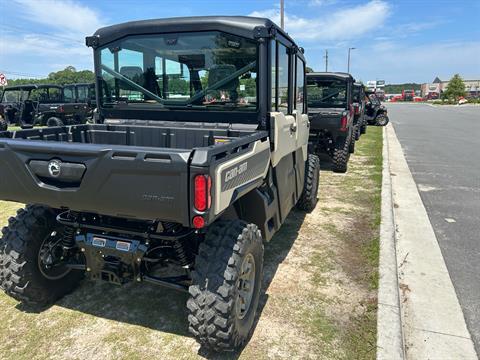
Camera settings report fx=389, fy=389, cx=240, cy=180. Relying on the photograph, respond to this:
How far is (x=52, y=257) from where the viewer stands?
330cm

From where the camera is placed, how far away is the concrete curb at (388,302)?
9.20ft

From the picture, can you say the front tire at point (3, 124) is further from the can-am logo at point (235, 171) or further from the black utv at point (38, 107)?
the can-am logo at point (235, 171)

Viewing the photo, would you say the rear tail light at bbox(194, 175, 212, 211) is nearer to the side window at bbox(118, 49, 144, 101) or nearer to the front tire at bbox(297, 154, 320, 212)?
the side window at bbox(118, 49, 144, 101)

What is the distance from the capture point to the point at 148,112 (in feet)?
12.8

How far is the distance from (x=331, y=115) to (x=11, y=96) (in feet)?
51.4

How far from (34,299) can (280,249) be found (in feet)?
8.34

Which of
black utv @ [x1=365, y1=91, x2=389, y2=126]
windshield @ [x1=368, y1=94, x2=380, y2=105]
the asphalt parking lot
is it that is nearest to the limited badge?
the asphalt parking lot

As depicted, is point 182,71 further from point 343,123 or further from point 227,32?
point 343,123

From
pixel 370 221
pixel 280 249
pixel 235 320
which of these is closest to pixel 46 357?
pixel 235 320

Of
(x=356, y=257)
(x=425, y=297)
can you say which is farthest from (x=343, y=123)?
(x=425, y=297)

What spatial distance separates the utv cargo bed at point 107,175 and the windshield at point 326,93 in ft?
23.4

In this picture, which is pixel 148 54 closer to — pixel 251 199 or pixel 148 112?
pixel 148 112

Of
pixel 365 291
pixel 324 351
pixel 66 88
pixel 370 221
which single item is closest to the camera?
pixel 324 351

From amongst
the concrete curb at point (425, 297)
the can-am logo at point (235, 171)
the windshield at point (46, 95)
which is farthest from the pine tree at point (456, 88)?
the can-am logo at point (235, 171)
